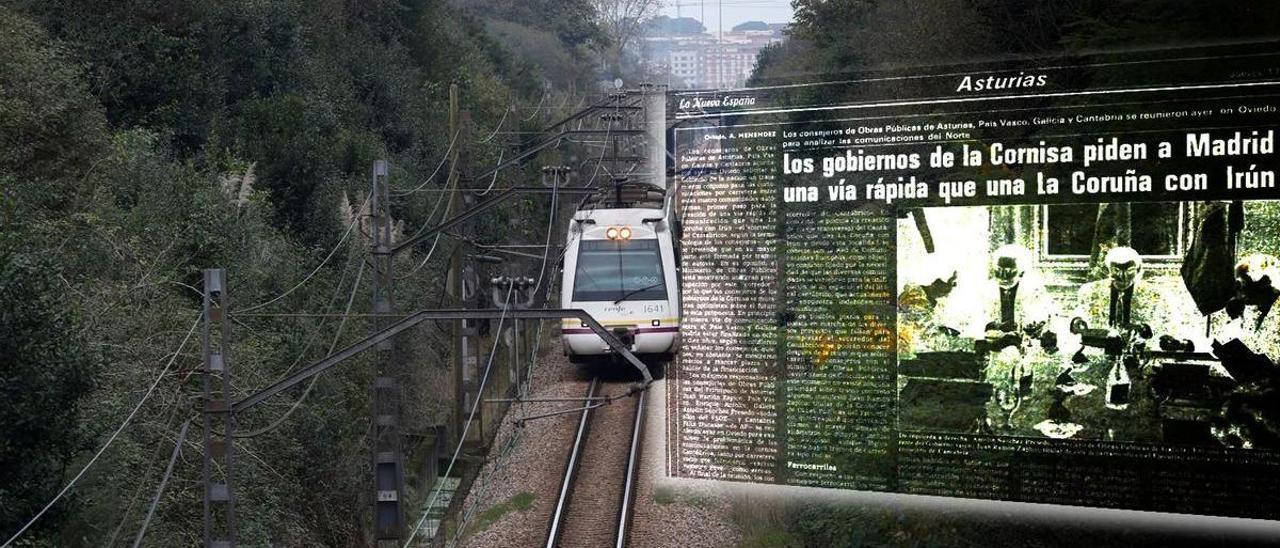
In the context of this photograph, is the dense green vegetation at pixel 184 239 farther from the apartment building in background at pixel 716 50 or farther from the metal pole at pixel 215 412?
the apartment building in background at pixel 716 50

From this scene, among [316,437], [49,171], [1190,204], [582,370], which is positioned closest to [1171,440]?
[1190,204]

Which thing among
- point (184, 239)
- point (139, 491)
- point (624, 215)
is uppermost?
point (624, 215)

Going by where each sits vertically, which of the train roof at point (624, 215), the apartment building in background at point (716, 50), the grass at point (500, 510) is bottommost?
the grass at point (500, 510)

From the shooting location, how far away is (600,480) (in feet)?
36.6

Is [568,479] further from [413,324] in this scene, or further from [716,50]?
[413,324]

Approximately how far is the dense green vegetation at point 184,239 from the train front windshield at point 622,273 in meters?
2.26

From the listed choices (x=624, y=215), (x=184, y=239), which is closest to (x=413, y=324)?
(x=624, y=215)

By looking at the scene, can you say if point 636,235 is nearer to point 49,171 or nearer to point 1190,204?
point 49,171

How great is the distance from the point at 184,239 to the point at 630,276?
12.9ft

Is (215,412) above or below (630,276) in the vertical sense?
below

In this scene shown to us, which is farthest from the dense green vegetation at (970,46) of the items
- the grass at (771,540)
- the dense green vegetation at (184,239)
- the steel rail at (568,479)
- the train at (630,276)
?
the dense green vegetation at (184,239)

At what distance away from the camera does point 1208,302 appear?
4125mm

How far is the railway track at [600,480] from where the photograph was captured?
9.77 meters

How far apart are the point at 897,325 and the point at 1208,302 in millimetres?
1023
